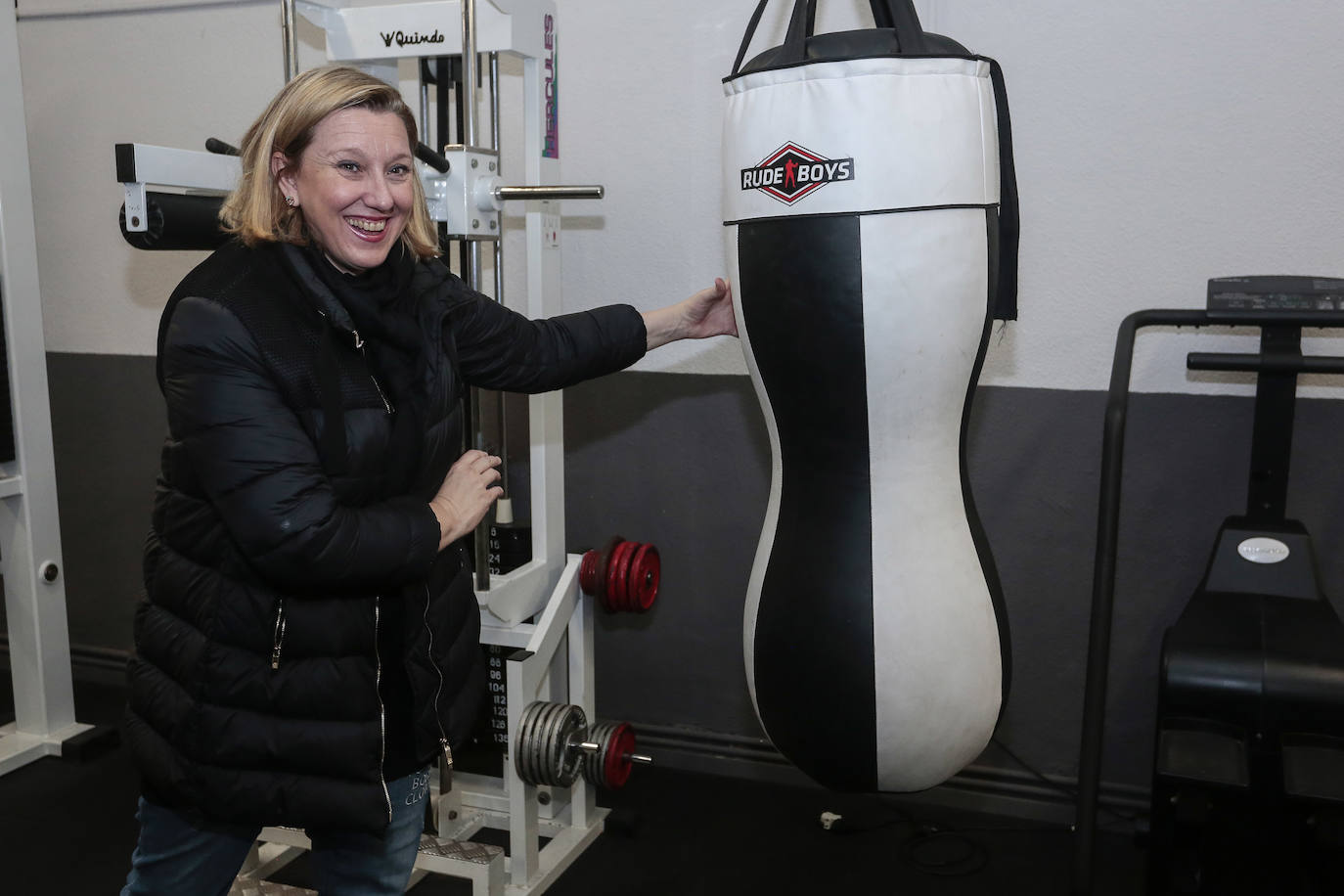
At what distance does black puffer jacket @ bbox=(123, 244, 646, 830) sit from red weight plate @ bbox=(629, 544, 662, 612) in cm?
97

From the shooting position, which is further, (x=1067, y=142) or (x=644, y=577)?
(x=644, y=577)

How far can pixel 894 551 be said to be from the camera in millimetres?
1547

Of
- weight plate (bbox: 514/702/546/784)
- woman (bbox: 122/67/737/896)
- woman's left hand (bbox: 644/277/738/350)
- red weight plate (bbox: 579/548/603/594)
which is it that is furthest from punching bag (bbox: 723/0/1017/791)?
red weight plate (bbox: 579/548/603/594)

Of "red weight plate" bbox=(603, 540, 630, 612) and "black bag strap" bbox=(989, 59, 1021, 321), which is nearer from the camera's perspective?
"black bag strap" bbox=(989, 59, 1021, 321)

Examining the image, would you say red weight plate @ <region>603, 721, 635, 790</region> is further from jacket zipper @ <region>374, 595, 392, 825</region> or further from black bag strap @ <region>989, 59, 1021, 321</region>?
black bag strap @ <region>989, 59, 1021, 321</region>

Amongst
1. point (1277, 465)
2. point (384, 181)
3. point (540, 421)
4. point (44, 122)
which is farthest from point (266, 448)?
point (44, 122)

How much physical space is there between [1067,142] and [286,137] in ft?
5.28

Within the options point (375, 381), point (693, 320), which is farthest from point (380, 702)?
point (693, 320)

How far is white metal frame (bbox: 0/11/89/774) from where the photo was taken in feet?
9.03

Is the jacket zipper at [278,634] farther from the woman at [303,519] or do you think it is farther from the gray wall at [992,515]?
the gray wall at [992,515]

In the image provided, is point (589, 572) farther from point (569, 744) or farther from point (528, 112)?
point (528, 112)

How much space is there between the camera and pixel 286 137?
142 centimetres

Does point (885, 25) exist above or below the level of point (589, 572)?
above

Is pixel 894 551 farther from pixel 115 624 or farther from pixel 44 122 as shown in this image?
pixel 44 122
